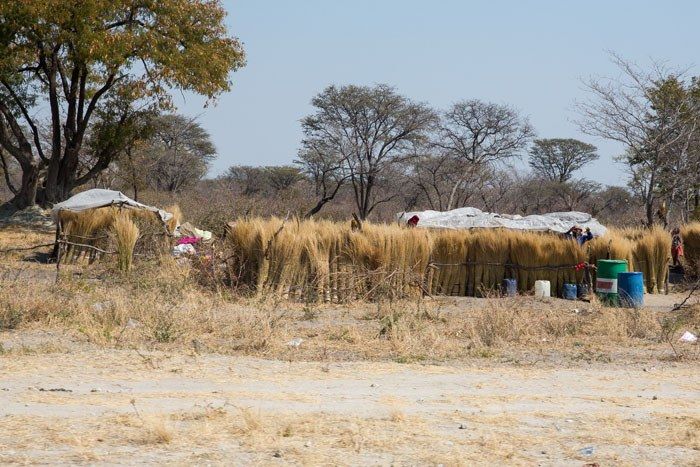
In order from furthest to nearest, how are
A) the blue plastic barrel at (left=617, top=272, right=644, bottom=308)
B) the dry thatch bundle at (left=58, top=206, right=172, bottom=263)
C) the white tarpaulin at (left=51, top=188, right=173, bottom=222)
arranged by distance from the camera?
the white tarpaulin at (left=51, top=188, right=173, bottom=222), the dry thatch bundle at (left=58, top=206, right=172, bottom=263), the blue plastic barrel at (left=617, top=272, right=644, bottom=308)

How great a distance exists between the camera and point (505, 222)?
20.8 meters

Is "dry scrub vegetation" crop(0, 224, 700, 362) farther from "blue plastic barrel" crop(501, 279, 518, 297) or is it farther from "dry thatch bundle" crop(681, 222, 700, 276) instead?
"dry thatch bundle" crop(681, 222, 700, 276)

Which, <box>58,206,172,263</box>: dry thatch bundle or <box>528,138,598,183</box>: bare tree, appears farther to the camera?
<box>528,138,598,183</box>: bare tree

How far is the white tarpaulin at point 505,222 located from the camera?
Answer: 20.6 meters

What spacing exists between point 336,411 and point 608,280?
30.4 feet

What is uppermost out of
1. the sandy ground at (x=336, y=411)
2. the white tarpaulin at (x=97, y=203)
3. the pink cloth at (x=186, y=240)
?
the white tarpaulin at (x=97, y=203)

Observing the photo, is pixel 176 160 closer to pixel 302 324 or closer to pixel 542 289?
pixel 542 289

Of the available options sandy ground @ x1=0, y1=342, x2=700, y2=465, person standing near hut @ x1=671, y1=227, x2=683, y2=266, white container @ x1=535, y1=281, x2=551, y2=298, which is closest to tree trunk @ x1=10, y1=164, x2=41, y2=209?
white container @ x1=535, y1=281, x2=551, y2=298

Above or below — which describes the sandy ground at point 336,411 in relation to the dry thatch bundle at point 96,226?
below

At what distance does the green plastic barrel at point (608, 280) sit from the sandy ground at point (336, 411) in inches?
220

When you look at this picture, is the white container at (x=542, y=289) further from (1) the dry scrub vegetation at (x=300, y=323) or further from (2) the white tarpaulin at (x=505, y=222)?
(2) the white tarpaulin at (x=505, y=222)

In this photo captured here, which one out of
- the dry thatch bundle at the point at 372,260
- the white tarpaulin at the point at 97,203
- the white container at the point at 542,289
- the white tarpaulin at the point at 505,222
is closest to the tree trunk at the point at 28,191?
the white tarpaulin at the point at 97,203

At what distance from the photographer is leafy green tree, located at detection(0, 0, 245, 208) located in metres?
22.4

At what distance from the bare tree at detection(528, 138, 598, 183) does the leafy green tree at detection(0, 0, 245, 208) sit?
100 ft
